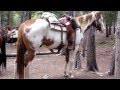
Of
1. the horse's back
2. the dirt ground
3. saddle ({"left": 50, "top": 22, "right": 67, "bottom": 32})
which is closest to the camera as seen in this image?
the horse's back

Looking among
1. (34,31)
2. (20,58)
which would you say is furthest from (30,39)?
(20,58)

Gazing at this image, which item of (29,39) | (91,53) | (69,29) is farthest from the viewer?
(91,53)

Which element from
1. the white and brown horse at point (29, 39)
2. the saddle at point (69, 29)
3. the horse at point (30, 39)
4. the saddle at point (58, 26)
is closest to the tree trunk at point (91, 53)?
the saddle at point (69, 29)

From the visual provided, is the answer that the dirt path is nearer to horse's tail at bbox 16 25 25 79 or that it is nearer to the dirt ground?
the dirt ground

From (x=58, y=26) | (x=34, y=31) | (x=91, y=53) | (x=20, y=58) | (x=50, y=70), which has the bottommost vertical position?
(x=50, y=70)

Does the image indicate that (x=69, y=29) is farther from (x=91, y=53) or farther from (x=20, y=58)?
(x=91, y=53)

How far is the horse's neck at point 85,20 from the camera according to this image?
23.2 ft

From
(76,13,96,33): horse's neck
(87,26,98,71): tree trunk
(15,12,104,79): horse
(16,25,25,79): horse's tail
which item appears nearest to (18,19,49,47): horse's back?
(15,12,104,79): horse

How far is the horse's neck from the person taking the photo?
7.07m

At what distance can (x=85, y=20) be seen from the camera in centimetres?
712

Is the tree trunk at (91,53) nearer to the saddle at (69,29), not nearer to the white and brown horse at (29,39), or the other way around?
the saddle at (69,29)
